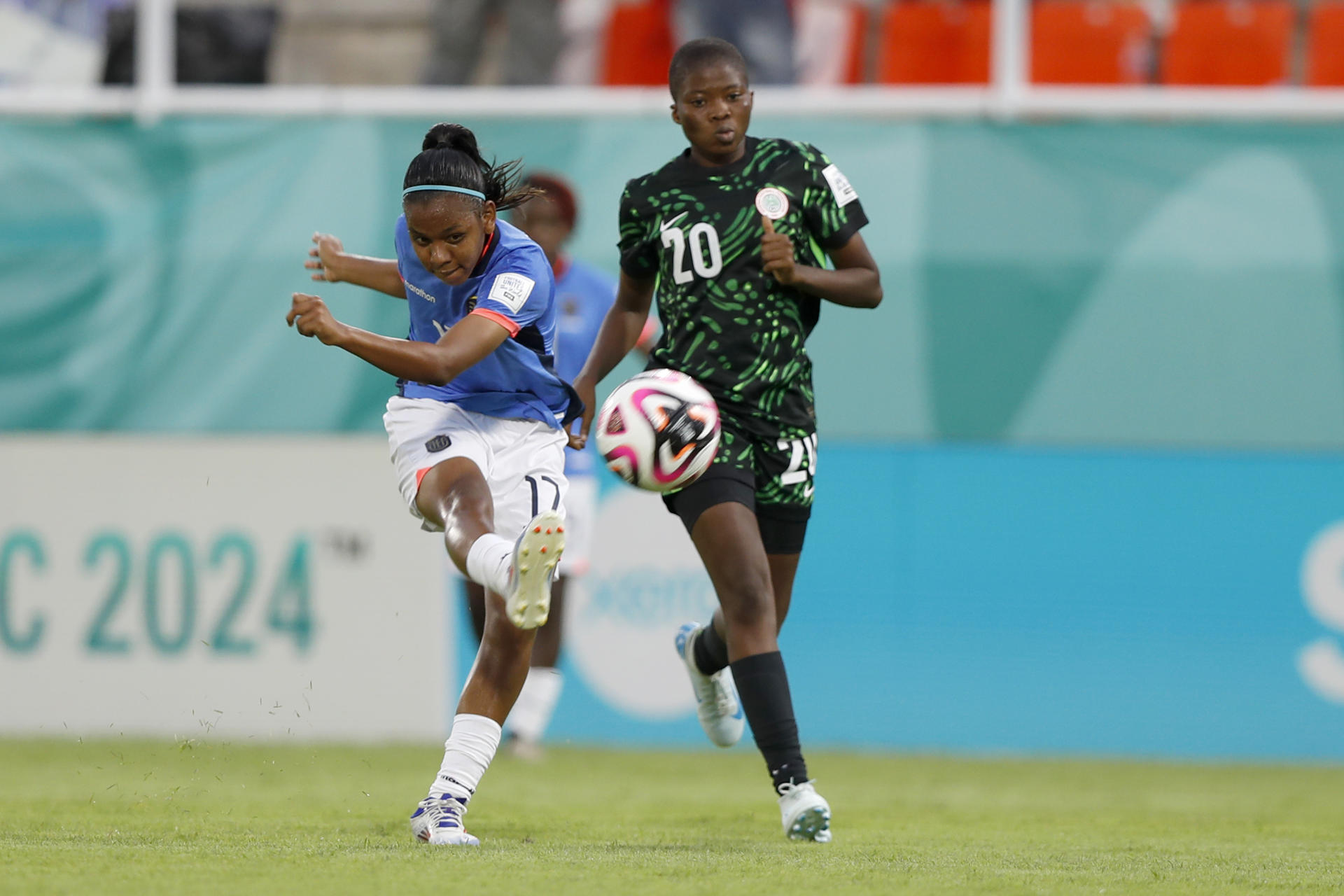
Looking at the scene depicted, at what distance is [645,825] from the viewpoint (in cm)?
567

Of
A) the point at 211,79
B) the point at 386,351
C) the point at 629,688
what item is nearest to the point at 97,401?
the point at 211,79

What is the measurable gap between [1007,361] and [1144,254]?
0.98m

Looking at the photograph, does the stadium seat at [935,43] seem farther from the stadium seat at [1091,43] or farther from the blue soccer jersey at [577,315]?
the blue soccer jersey at [577,315]

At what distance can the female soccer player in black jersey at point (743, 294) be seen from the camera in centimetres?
501

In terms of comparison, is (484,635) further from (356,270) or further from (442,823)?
(356,270)

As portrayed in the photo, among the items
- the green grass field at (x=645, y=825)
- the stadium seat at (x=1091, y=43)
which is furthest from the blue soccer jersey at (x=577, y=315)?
the stadium seat at (x=1091, y=43)

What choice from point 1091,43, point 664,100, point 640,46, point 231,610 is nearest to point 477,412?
point 231,610

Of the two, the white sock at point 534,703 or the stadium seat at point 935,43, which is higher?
the stadium seat at point 935,43

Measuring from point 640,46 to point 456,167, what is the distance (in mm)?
6710

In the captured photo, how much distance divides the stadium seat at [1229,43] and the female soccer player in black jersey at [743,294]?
621cm

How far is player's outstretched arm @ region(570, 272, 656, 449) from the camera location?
18.1 feet

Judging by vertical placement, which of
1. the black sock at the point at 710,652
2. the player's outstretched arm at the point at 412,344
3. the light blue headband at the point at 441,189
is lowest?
the black sock at the point at 710,652

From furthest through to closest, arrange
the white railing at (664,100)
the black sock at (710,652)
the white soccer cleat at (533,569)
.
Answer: the white railing at (664,100) → the black sock at (710,652) → the white soccer cleat at (533,569)

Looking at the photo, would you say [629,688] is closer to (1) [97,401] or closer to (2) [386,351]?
(1) [97,401]
